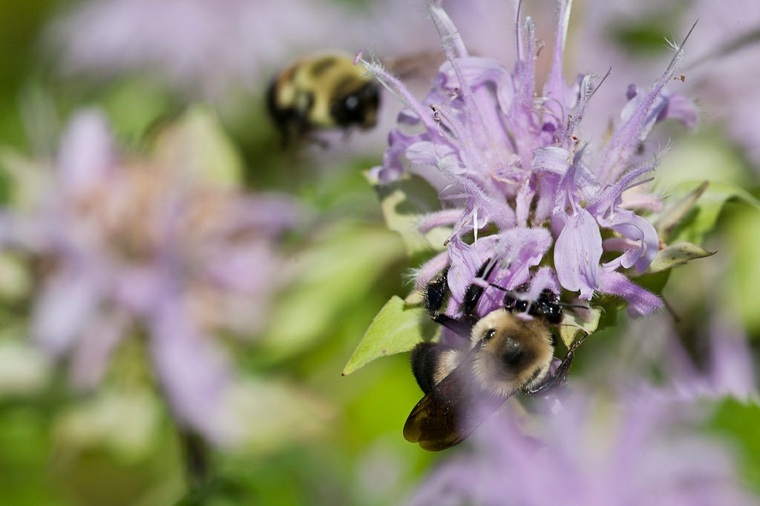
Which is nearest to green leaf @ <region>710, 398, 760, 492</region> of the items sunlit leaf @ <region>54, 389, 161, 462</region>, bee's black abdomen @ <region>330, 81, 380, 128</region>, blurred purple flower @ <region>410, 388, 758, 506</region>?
blurred purple flower @ <region>410, 388, 758, 506</region>

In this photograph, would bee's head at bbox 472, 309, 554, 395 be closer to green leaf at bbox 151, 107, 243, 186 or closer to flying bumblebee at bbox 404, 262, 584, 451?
flying bumblebee at bbox 404, 262, 584, 451

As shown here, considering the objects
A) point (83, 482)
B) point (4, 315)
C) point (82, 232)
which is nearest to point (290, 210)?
point (82, 232)

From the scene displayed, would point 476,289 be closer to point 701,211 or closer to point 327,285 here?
point 701,211

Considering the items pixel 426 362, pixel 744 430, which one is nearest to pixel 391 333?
pixel 426 362

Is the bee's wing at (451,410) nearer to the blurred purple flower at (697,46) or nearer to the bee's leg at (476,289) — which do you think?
Result: the bee's leg at (476,289)

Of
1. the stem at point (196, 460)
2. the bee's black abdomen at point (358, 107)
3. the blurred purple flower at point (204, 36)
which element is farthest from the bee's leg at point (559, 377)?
the blurred purple flower at point (204, 36)
